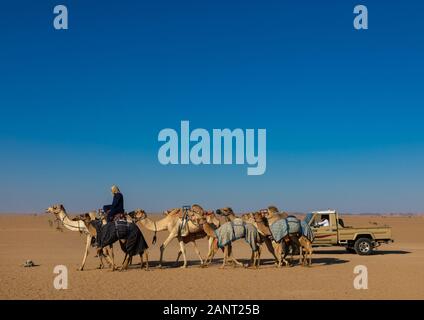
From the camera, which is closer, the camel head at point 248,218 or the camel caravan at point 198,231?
the camel caravan at point 198,231

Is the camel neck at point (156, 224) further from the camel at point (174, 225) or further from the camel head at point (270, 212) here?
the camel head at point (270, 212)

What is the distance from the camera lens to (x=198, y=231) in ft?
61.2

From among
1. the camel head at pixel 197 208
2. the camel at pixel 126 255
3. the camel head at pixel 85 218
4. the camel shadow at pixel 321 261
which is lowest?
the camel shadow at pixel 321 261

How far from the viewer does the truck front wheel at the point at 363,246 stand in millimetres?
22578

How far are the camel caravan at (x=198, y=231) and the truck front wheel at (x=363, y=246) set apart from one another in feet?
14.7

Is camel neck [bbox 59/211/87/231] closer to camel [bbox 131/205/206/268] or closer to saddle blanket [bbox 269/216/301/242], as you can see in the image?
camel [bbox 131/205/206/268]

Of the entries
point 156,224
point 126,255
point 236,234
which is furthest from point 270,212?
point 126,255

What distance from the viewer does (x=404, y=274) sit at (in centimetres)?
1625

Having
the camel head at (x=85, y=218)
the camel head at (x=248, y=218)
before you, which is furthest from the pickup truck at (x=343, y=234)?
the camel head at (x=85, y=218)

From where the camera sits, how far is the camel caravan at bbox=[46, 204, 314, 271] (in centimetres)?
1680

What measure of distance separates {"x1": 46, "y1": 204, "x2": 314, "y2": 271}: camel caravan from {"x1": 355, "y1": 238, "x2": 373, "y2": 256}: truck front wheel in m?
4.49

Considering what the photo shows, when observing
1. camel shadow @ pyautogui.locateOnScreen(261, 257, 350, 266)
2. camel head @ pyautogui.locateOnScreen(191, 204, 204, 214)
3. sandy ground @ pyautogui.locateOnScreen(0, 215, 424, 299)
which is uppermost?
camel head @ pyautogui.locateOnScreen(191, 204, 204, 214)

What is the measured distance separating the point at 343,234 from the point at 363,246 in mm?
1117

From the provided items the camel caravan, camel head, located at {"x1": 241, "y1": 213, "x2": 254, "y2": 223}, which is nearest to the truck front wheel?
the camel caravan
